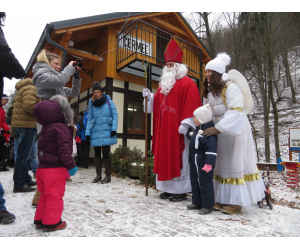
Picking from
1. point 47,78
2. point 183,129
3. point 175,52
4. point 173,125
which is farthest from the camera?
point 175,52

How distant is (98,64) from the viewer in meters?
8.34

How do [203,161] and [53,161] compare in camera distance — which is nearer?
[53,161]

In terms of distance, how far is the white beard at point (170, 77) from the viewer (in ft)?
11.7

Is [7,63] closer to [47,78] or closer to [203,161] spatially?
[47,78]

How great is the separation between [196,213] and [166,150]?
1.04 metres

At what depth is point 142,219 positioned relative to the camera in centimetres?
243

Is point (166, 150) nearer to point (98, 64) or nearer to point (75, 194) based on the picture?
point (75, 194)

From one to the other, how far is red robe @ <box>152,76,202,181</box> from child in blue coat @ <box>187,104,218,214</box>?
0.42m

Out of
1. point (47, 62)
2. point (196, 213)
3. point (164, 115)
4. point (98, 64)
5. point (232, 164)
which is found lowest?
point (196, 213)

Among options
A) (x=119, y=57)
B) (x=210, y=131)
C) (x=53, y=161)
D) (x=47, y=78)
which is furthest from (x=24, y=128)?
(x=119, y=57)

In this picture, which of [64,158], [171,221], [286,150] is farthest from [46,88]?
[286,150]

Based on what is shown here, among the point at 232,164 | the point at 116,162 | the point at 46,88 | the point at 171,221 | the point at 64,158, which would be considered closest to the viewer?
the point at 64,158

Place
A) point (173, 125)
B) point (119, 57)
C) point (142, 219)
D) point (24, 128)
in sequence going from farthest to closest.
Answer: point (119, 57) → point (24, 128) → point (173, 125) → point (142, 219)

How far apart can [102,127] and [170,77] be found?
1981mm
